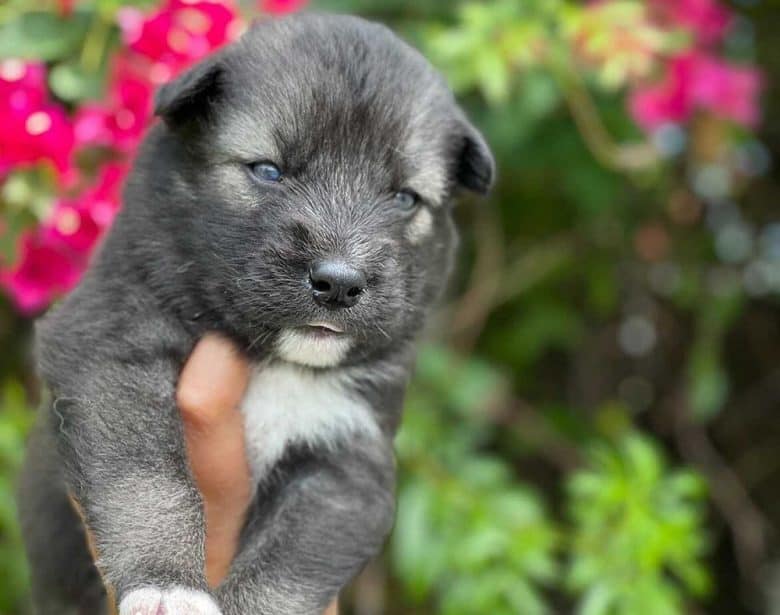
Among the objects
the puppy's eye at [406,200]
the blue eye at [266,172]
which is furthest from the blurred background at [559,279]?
the puppy's eye at [406,200]

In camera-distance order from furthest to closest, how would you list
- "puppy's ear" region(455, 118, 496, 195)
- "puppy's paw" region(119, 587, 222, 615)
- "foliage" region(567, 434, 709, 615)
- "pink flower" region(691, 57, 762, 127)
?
"pink flower" region(691, 57, 762, 127) < "foliage" region(567, 434, 709, 615) < "puppy's ear" region(455, 118, 496, 195) < "puppy's paw" region(119, 587, 222, 615)

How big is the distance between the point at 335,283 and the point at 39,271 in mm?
1356

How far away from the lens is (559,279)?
5520 millimetres

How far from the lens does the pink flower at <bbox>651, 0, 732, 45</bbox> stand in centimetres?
450

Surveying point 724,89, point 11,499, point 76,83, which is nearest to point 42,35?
point 76,83

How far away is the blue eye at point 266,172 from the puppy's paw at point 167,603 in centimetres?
91

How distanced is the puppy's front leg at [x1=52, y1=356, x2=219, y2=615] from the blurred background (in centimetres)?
83

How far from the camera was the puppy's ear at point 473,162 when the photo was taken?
2878mm

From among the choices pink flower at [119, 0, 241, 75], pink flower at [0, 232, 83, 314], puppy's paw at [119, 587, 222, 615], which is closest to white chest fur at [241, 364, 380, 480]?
puppy's paw at [119, 587, 222, 615]

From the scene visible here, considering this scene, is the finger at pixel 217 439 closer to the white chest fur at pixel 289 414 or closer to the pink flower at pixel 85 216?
the white chest fur at pixel 289 414

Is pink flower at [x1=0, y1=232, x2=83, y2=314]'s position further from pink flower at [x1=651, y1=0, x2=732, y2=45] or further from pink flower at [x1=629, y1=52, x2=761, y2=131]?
pink flower at [x1=651, y1=0, x2=732, y2=45]

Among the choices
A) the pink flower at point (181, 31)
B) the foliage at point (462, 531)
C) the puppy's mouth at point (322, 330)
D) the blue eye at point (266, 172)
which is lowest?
the foliage at point (462, 531)

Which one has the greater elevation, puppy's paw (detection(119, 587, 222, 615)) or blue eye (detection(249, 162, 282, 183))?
blue eye (detection(249, 162, 282, 183))

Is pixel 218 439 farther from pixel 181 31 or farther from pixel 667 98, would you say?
pixel 667 98
